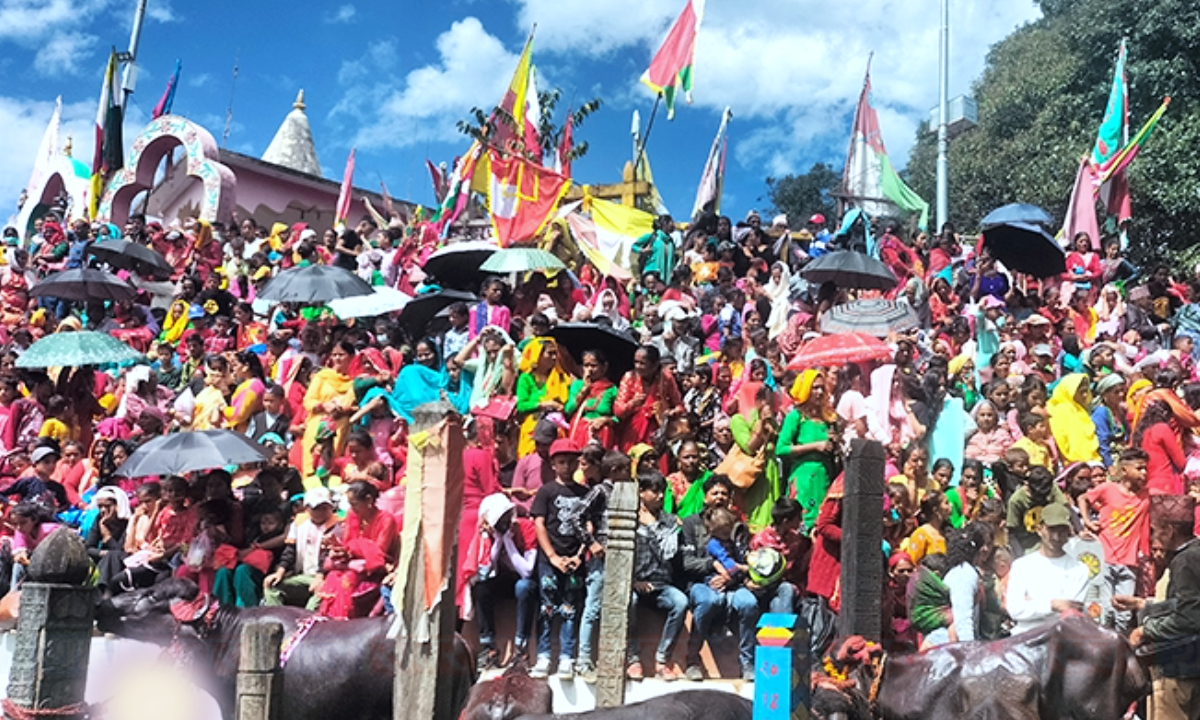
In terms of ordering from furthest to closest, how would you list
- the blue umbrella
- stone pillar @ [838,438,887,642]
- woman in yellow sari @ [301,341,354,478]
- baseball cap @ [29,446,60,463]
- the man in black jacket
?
1. the blue umbrella
2. baseball cap @ [29,446,60,463]
3. woman in yellow sari @ [301,341,354,478]
4. the man in black jacket
5. stone pillar @ [838,438,887,642]

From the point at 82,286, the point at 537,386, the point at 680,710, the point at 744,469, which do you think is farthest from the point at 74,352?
the point at 680,710

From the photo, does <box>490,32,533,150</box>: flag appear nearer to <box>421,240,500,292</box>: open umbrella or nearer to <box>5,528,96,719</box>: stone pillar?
<box>421,240,500,292</box>: open umbrella

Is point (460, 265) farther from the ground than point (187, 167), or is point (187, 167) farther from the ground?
point (187, 167)

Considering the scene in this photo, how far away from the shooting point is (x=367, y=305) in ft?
48.8

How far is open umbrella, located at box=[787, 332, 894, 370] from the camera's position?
11.4 metres

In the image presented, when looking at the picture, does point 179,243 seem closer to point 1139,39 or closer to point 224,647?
point 224,647

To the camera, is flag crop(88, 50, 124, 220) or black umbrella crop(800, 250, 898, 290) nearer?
black umbrella crop(800, 250, 898, 290)

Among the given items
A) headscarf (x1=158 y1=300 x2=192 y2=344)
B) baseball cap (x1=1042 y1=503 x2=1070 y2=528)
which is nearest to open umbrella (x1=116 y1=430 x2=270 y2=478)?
baseball cap (x1=1042 y1=503 x2=1070 y2=528)

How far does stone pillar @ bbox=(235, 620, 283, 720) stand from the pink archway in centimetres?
1880

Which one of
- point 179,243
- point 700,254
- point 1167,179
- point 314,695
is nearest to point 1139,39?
point 1167,179

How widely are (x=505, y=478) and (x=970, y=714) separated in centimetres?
521

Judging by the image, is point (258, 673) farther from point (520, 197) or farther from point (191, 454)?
point (520, 197)

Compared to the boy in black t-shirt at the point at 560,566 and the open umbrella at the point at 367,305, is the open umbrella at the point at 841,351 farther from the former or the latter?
the open umbrella at the point at 367,305

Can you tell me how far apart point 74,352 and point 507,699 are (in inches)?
349
